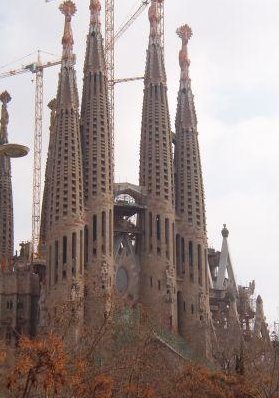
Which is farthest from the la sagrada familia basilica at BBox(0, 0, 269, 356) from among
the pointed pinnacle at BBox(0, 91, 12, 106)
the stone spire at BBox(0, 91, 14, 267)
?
the pointed pinnacle at BBox(0, 91, 12, 106)

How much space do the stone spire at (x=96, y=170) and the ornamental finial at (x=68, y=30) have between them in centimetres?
179

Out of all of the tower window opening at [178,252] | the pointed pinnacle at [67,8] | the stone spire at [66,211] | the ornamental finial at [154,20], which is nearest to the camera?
the stone spire at [66,211]

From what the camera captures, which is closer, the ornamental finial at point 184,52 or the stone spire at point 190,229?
the stone spire at point 190,229

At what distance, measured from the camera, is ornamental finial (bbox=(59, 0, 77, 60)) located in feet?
233

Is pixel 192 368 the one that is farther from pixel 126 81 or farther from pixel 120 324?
pixel 126 81

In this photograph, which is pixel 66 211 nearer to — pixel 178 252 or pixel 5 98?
pixel 178 252

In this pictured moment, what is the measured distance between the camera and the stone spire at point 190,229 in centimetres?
7094

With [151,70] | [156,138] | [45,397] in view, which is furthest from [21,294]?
[45,397]

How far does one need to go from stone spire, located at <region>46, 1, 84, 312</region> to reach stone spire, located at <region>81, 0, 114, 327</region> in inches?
46.2

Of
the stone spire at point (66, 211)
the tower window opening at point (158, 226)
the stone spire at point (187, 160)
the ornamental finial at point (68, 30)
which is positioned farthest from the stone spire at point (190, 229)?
the ornamental finial at point (68, 30)

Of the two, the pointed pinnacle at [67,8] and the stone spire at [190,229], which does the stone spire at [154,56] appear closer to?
the stone spire at [190,229]

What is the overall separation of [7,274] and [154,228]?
1228 cm

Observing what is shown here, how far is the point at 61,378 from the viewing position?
83.5 feet

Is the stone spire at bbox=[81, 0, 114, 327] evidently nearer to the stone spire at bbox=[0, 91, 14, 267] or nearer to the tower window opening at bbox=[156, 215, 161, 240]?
the tower window opening at bbox=[156, 215, 161, 240]
